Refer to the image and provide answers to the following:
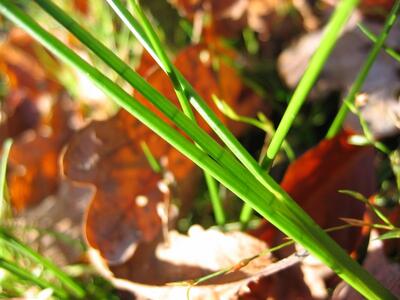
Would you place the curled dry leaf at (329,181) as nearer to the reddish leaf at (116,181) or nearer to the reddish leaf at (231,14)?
the reddish leaf at (116,181)

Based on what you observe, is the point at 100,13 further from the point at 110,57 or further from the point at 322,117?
the point at 110,57

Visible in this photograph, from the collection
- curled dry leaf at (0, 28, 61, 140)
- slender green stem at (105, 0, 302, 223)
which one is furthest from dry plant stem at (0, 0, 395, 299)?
curled dry leaf at (0, 28, 61, 140)

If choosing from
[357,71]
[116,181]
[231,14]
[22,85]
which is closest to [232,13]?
[231,14]

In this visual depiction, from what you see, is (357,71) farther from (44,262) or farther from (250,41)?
(44,262)

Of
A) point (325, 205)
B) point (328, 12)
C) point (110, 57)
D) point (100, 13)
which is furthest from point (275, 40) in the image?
point (110, 57)

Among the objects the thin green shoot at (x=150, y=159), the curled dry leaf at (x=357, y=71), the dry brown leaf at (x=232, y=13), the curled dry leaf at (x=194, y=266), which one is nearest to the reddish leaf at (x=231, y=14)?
the dry brown leaf at (x=232, y=13)
